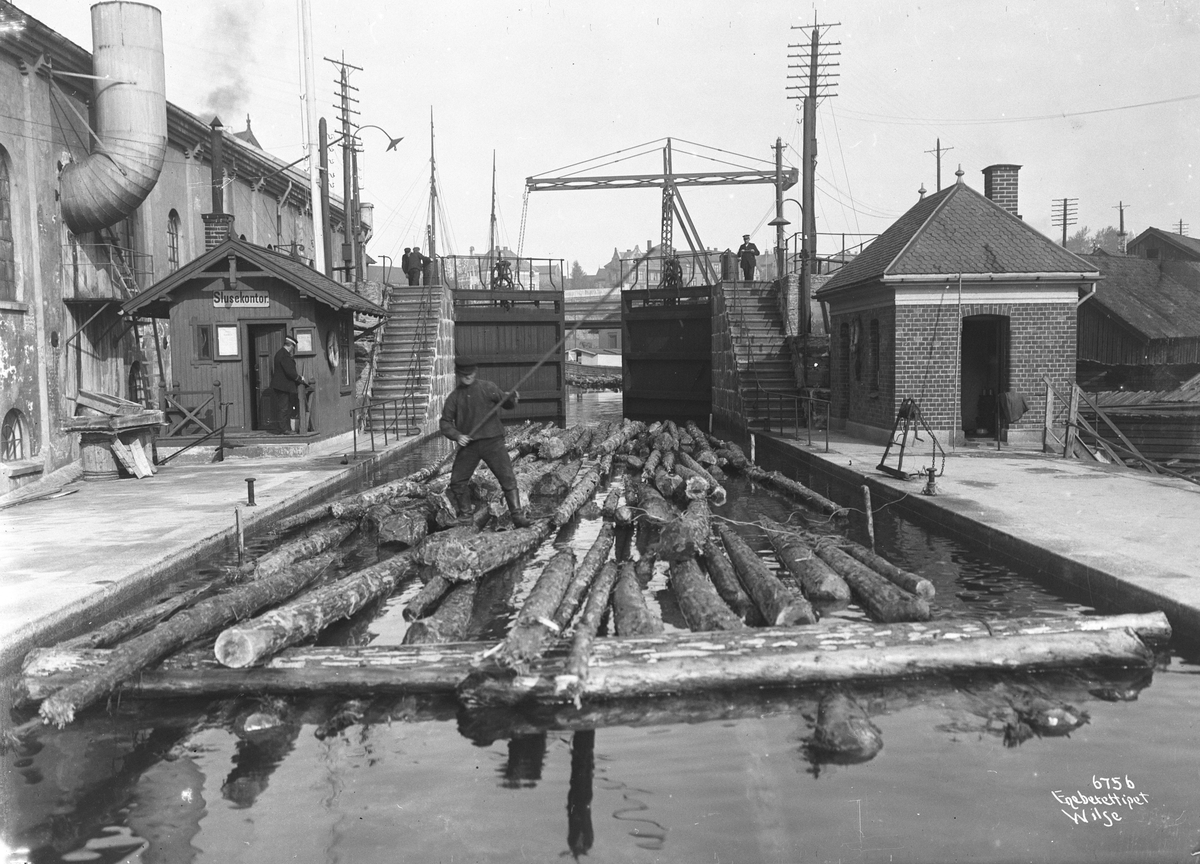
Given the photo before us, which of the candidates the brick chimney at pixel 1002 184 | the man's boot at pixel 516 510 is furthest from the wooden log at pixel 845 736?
the brick chimney at pixel 1002 184

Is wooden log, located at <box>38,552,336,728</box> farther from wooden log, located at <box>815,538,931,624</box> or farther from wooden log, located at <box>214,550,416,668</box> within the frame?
wooden log, located at <box>815,538,931,624</box>

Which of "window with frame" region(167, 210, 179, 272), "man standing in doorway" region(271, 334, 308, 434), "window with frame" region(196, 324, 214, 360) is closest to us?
"man standing in doorway" region(271, 334, 308, 434)

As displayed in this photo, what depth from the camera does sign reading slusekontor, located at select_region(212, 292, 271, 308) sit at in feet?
59.6

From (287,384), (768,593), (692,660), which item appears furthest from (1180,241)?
(692,660)

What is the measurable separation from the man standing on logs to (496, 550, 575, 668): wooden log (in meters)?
2.52

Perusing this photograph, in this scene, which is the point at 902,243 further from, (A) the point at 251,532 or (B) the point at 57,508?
(B) the point at 57,508

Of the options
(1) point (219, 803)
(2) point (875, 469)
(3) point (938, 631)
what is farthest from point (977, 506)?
(1) point (219, 803)

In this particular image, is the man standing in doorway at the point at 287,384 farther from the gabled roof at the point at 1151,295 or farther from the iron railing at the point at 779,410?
the gabled roof at the point at 1151,295

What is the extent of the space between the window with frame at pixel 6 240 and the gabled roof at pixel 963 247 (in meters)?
15.2

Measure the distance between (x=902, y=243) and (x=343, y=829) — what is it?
1676 centimetres

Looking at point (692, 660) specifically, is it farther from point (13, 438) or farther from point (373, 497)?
point (13, 438)

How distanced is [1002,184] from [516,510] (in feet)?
48.0

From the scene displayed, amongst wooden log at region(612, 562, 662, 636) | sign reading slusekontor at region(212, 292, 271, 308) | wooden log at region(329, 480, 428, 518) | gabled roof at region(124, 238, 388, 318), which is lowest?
wooden log at region(612, 562, 662, 636)
